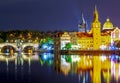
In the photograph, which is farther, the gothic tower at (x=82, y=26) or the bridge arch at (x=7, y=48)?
the gothic tower at (x=82, y=26)

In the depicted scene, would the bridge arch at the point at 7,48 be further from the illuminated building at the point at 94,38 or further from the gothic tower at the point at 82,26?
the gothic tower at the point at 82,26

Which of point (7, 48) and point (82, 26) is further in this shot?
point (82, 26)

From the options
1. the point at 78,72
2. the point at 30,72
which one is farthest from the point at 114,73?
the point at 30,72

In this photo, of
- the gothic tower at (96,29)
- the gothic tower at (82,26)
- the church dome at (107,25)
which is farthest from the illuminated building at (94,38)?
the gothic tower at (82,26)

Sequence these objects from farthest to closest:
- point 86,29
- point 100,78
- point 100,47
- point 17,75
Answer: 1. point 86,29
2. point 100,47
3. point 17,75
4. point 100,78

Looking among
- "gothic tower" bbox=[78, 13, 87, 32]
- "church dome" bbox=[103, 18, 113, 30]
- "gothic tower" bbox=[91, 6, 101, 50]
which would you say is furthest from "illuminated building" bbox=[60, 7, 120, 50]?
"gothic tower" bbox=[78, 13, 87, 32]

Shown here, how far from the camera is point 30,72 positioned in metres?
39.1

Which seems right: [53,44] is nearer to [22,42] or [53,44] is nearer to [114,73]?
[22,42]

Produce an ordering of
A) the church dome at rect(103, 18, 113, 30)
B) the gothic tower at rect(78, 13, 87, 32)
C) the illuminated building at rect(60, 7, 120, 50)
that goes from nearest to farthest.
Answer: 1. the illuminated building at rect(60, 7, 120, 50)
2. the church dome at rect(103, 18, 113, 30)
3. the gothic tower at rect(78, 13, 87, 32)

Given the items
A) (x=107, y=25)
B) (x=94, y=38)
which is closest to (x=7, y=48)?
(x=94, y=38)

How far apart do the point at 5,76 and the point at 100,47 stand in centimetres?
4778

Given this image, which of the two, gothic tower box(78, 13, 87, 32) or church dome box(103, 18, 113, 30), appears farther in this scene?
gothic tower box(78, 13, 87, 32)

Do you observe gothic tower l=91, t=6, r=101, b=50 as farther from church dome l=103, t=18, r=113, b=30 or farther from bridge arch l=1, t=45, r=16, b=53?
bridge arch l=1, t=45, r=16, b=53

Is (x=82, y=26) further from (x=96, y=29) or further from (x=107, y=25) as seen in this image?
(x=96, y=29)
